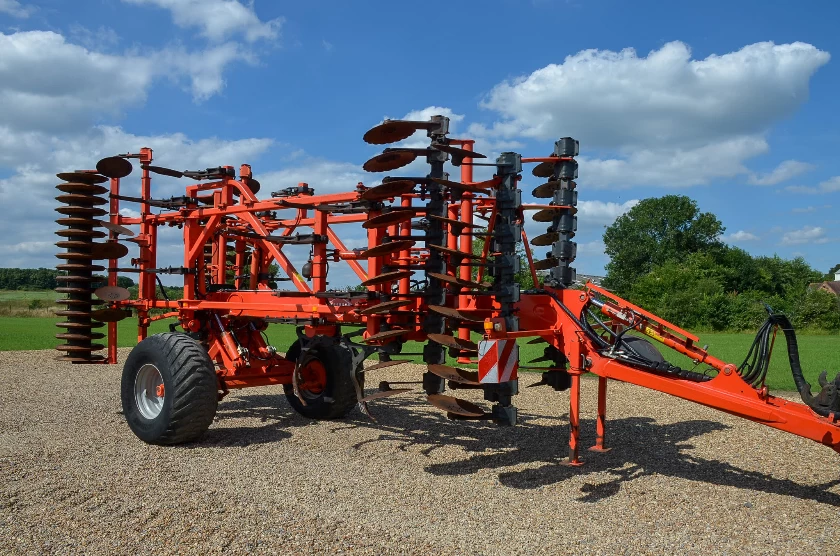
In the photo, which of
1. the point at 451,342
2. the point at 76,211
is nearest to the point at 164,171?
the point at 76,211

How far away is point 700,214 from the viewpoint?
63469mm

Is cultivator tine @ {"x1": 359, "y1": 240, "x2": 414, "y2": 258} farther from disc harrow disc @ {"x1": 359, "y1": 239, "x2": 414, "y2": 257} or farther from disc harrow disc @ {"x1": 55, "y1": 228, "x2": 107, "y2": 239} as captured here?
disc harrow disc @ {"x1": 55, "y1": 228, "x2": 107, "y2": 239}

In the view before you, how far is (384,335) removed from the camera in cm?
580

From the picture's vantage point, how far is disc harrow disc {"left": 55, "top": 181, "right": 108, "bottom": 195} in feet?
29.8

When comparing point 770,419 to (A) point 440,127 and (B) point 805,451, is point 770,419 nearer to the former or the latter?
(B) point 805,451

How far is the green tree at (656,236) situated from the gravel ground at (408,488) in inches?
2173

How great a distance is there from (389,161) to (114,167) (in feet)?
14.2

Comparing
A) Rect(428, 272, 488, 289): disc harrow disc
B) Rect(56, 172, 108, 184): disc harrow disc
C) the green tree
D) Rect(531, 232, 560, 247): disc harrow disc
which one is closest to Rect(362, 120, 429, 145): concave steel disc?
Rect(428, 272, 488, 289): disc harrow disc

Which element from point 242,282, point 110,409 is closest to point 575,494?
point 242,282

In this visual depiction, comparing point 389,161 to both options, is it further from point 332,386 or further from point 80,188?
point 80,188

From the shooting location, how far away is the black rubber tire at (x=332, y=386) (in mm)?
8281

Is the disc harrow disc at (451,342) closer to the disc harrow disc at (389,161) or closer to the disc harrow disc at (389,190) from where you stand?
the disc harrow disc at (389,190)

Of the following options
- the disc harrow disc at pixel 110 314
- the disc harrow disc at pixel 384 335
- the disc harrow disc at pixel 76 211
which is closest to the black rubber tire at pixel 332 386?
the disc harrow disc at pixel 110 314

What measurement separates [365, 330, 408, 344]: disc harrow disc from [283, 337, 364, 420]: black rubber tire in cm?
229
